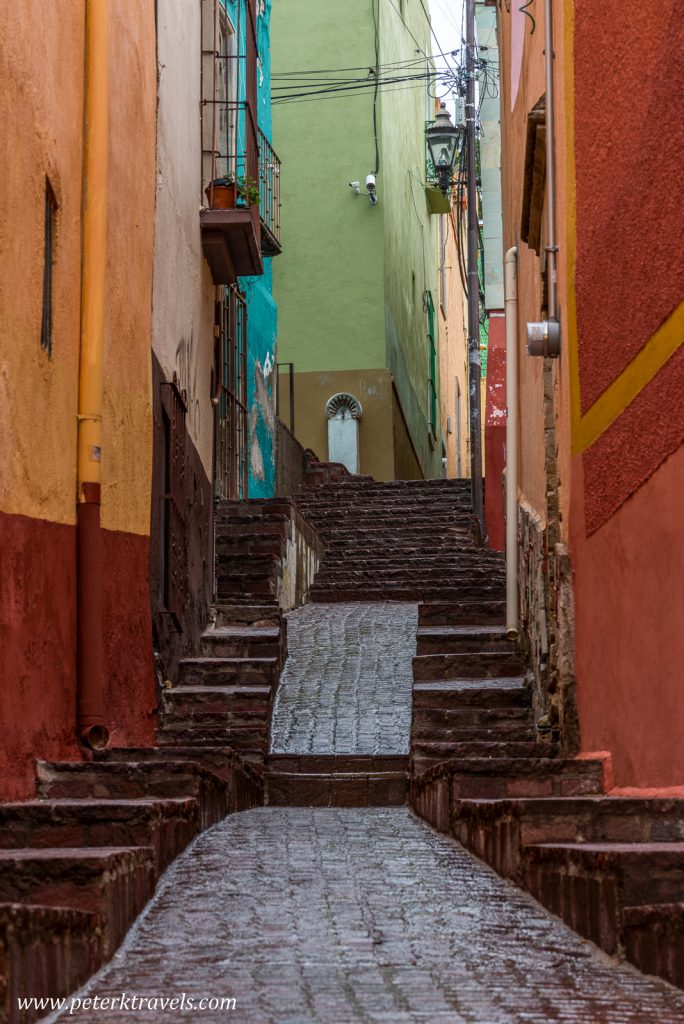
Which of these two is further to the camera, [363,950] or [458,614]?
[458,614]

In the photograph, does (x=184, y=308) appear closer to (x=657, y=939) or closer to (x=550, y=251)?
(x=550, y=251)

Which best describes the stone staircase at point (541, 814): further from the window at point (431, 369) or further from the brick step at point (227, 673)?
the window at point (431, 369)

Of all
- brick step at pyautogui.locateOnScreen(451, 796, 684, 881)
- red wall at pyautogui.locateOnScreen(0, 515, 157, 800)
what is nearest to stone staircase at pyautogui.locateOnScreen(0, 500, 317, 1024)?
red wall at pyautogui.locateOnScreen(0, 515, 157, 800)

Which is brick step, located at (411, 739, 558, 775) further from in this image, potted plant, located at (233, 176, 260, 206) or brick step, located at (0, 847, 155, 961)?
potted plant, located at (233, 176, 260, 206)

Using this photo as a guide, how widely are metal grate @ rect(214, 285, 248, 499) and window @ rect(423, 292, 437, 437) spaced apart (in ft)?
45.6

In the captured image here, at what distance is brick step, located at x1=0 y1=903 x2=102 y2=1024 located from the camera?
3338 millimetres

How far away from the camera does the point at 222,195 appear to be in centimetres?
1212

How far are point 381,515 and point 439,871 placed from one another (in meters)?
12.1

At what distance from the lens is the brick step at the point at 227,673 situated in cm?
1037

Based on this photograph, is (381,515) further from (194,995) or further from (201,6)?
(194,995)

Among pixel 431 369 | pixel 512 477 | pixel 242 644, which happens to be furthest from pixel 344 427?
pixel 512 477

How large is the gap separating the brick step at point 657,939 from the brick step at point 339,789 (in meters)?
5.00

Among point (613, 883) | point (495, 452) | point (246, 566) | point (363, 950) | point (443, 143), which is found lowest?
point (363, 950)

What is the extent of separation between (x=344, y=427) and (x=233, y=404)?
7672 mm
